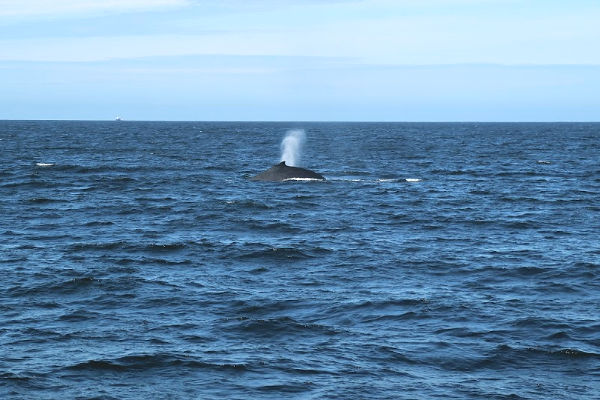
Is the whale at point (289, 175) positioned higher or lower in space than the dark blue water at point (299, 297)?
higher

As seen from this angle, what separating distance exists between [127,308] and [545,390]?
11.5m

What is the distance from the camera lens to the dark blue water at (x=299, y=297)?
17.4 m

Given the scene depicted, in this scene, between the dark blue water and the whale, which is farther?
the whale

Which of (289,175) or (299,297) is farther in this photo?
(289,175)

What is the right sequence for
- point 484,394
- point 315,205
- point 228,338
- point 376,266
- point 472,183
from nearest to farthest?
point 484,394
point 228,338
point 376,266
point 315,205
point 472,183

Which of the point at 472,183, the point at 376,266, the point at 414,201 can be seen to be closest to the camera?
the point at 376,266

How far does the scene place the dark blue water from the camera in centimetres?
1739

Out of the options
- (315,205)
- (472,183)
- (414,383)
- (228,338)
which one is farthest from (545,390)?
(472,183)

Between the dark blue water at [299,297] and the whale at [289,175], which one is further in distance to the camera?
the whale at [289,175]

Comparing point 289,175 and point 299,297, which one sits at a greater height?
point 289,175

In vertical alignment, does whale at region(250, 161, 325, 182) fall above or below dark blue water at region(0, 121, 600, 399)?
above

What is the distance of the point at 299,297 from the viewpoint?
24.2 meters

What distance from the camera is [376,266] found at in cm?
2897

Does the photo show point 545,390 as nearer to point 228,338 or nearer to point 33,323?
point 228,338
